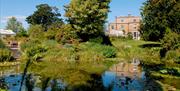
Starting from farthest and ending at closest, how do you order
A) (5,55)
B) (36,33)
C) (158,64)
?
(36,33)
(158,64)
(5,55)

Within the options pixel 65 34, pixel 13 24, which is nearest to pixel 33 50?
pixel 65 34

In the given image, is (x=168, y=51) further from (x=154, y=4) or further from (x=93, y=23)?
(x=93, y=23)

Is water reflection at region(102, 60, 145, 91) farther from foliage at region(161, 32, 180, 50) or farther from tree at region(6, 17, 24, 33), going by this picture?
tree at region(6, 17, 24, 33)

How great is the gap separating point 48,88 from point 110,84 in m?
4.90

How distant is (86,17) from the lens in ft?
175

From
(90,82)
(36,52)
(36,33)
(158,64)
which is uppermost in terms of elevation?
(36,33)

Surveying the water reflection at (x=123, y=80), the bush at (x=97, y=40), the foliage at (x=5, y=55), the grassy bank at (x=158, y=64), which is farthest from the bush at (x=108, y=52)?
the foliage at (x=5, y=55)

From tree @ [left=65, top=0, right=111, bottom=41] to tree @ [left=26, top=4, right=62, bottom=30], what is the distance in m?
56.2

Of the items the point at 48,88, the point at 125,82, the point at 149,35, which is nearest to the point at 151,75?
the point at 125,82

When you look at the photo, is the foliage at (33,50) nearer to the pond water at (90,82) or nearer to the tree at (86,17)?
the pond water at (90,82)

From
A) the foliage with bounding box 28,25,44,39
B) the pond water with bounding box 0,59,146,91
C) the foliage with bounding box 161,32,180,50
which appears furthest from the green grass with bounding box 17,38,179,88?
the foliage with bounding box 28,25,44,39

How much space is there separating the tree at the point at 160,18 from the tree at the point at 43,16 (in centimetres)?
6430

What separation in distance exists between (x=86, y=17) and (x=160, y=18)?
39.4 feet

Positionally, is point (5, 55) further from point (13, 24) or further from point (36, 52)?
point (13, 24)
